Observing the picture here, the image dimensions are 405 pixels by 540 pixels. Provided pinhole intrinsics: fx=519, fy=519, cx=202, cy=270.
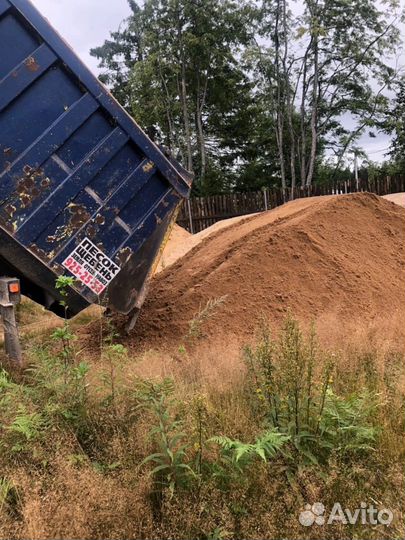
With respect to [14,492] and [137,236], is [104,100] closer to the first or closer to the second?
[137,236]

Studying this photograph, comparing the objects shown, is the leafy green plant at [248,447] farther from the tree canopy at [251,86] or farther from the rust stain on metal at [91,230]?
the tree canopy at [251,86]

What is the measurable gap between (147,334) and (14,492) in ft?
9.29

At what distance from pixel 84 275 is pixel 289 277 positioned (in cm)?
226

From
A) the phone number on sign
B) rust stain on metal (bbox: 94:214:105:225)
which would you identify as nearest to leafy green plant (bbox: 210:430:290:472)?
the phone number on sign

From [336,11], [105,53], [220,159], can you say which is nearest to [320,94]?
[336,11]

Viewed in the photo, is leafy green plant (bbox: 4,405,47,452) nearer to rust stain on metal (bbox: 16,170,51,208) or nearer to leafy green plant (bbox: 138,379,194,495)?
leafy green plant (bbox: 138,379,194,495)

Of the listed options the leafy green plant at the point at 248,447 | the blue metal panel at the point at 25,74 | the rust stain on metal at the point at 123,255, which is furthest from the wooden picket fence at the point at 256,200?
the leafy green plant at the point at 248,447

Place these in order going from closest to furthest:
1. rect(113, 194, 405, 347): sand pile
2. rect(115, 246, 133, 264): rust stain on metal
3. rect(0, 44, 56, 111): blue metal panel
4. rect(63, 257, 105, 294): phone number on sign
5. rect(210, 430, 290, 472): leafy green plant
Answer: rect(210, 430, 290, 472): leafy green plant < rect(0, 44, 56, 111): blue metal panel < rect(63, 257, 105, 294): phone number on sign < rect(115, 246, 133, 264): rust stain on metal < rect(113, 194, 405, 347): sand pile

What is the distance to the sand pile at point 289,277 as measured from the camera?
→ 5.34m

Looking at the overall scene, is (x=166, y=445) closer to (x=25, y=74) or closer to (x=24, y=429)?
(x=24, y=429)

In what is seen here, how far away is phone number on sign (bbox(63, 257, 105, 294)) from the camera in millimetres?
4664

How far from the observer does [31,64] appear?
448cm

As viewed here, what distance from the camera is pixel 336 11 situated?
69.8 ft

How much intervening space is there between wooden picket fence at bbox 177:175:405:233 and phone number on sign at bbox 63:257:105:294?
1147cm
